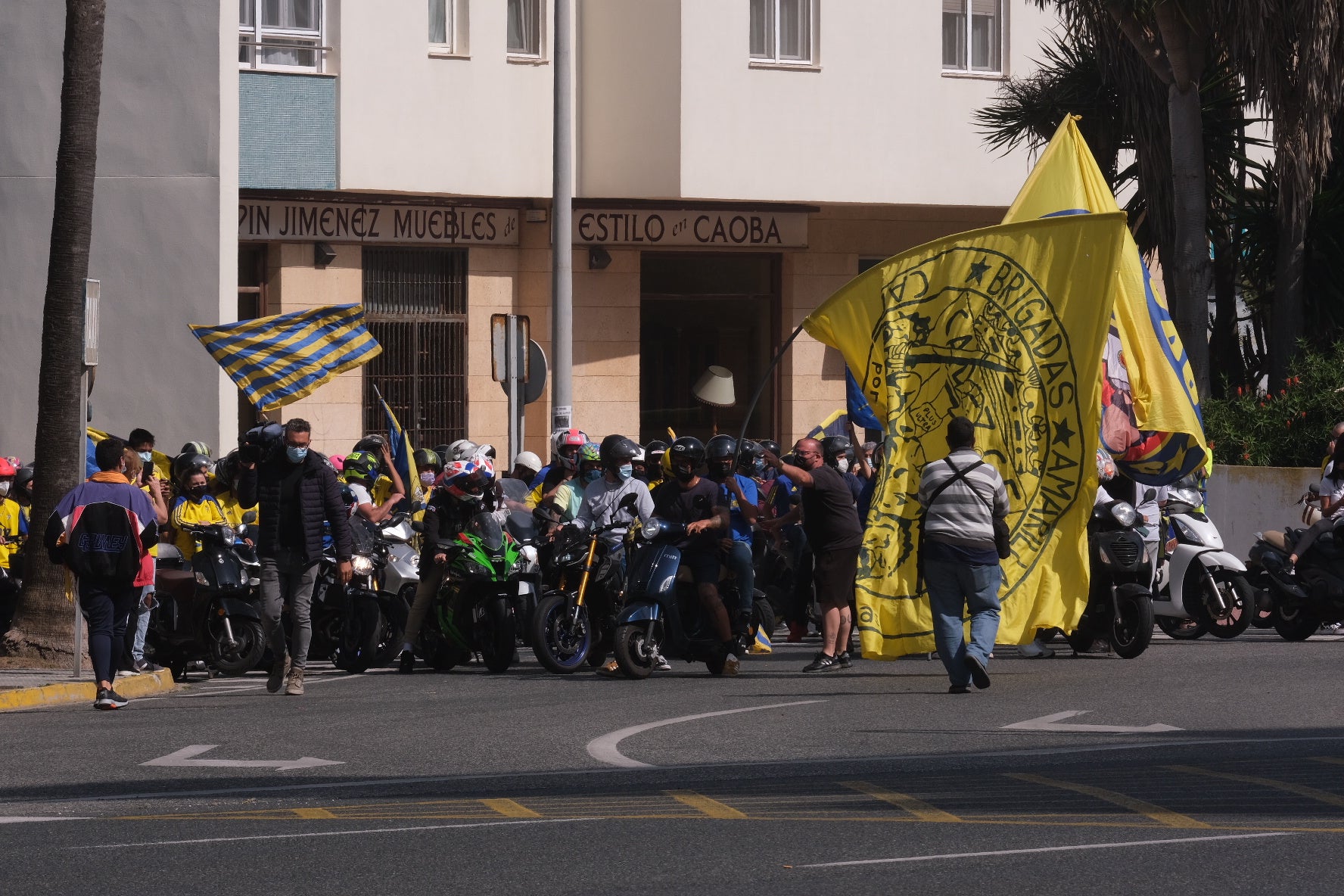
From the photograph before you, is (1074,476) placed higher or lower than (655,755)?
higher

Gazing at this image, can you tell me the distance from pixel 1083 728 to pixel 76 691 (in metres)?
6.51

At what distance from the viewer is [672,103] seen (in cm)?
2550

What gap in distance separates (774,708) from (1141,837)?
4717 mm

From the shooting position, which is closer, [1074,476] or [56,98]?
[1074,476]

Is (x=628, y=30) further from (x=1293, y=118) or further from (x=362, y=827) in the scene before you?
(x=362, y=827)

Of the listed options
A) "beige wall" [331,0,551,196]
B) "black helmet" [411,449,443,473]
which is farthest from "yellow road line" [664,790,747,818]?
"beige wall" [331,0,551,196]

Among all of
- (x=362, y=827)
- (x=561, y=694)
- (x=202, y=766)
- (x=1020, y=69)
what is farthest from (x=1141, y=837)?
(x=1020, y=69)

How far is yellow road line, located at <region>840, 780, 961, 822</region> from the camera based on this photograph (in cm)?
843

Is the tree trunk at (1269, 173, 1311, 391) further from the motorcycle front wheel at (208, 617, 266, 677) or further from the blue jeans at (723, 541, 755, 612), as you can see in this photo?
the motorcycle front wheel at (208, 617, 266, 677)

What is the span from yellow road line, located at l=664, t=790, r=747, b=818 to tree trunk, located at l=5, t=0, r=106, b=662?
23.9 ft

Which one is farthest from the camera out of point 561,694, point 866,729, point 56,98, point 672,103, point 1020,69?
point 1020,69

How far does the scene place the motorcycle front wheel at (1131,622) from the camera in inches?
602

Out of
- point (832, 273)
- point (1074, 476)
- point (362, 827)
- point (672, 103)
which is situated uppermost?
point (672, 103)

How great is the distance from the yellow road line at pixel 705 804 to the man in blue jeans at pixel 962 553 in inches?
171
